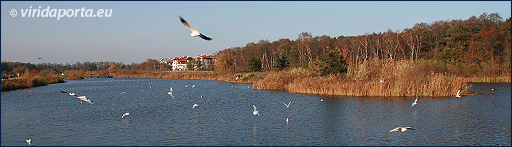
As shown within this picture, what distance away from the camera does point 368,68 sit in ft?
88.5

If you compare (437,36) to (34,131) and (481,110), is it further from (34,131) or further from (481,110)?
(34,131)

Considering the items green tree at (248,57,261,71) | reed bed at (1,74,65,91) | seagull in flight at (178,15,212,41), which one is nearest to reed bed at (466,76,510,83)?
green tree at (248,57,261,71)

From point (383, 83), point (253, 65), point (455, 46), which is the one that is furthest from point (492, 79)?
point (253, 65)

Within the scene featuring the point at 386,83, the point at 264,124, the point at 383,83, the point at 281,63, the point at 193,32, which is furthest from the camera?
the point at 281,63

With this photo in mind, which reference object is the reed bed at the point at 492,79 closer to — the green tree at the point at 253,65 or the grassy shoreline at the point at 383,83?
the grassy shoreline at the point at 383,83

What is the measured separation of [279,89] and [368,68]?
8932 millimetres

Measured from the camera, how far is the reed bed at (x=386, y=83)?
2412 centimetres

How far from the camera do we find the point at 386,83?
2491cm

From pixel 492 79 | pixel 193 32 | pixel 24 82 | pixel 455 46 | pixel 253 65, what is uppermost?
pixel 455 46

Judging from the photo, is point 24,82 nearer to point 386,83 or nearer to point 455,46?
point 386,83

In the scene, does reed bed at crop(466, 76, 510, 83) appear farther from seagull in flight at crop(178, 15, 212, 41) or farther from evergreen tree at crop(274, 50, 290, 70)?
seagull in flight at crop(178, 15, 212, 41)

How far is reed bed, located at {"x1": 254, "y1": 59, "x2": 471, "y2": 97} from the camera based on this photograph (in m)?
24.1

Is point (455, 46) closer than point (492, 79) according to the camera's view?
No

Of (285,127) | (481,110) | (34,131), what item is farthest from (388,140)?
(34,131)
